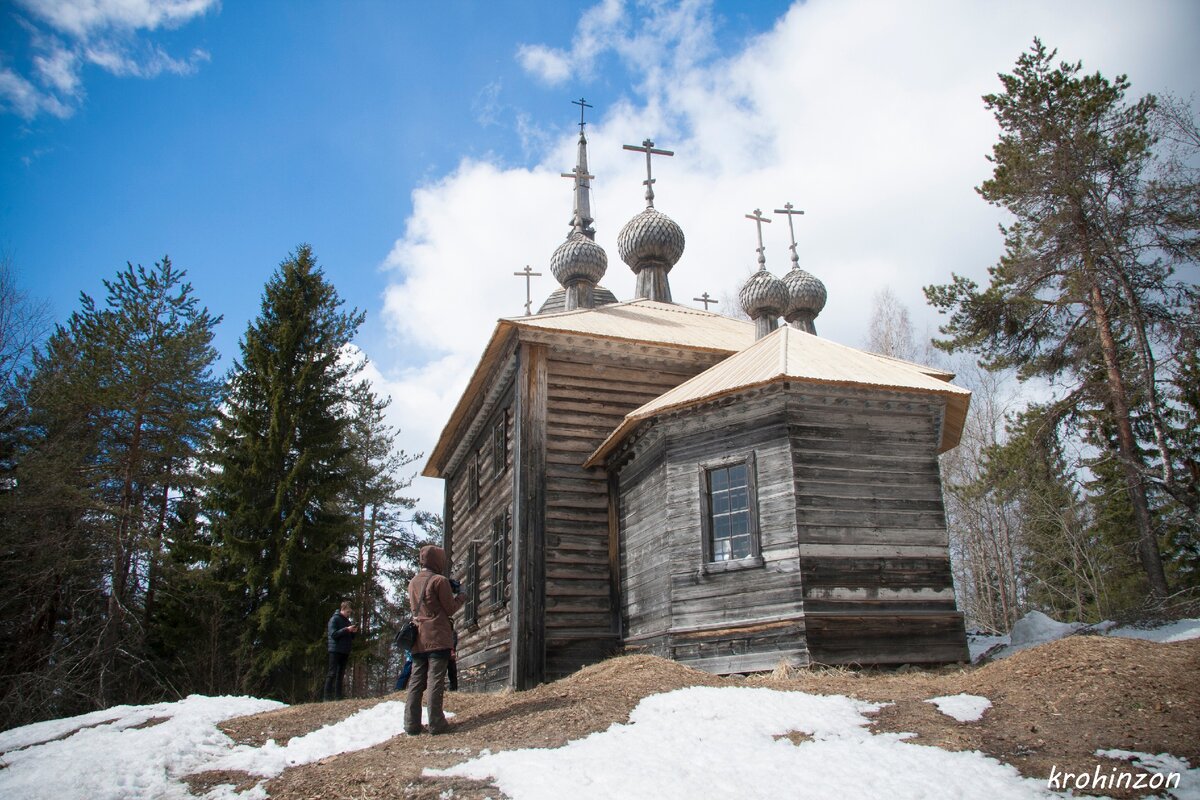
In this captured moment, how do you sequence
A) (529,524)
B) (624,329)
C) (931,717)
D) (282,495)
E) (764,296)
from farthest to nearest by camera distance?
(282,495) < (764,296) < (624,329) < (529,524) < (931,717)

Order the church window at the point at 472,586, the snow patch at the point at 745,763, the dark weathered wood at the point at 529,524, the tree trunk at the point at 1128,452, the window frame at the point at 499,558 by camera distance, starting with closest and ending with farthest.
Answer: the snow patch at the point at 745,763
the dark weathered wood at the point at 529,524
the window frame at the point at 499,558
the tree trunk at the point at 1128,452
the church window at the point at 472,586

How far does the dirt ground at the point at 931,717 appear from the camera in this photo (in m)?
5.84

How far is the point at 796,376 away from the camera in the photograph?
10.7 m

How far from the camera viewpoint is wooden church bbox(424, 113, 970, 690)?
1045 centimetres

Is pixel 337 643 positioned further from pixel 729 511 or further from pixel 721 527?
pixel 729 511

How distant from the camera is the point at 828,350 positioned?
12.8 m

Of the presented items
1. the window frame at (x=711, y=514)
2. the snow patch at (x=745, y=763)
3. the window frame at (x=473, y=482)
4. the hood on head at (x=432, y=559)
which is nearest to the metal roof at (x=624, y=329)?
the window frame at (x=473, y=482)

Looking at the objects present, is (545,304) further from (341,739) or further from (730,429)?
(341,739)

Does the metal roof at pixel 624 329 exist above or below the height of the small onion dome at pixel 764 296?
below

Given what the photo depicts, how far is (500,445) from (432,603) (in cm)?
821

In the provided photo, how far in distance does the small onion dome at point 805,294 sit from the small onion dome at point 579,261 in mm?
5040

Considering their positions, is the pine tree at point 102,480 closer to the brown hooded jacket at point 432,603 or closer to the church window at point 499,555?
the church window at point 499,555

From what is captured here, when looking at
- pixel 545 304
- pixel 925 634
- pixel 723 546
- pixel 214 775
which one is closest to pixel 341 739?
pixel 214 775

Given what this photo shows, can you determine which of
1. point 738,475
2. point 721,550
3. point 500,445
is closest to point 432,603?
point 721,550
